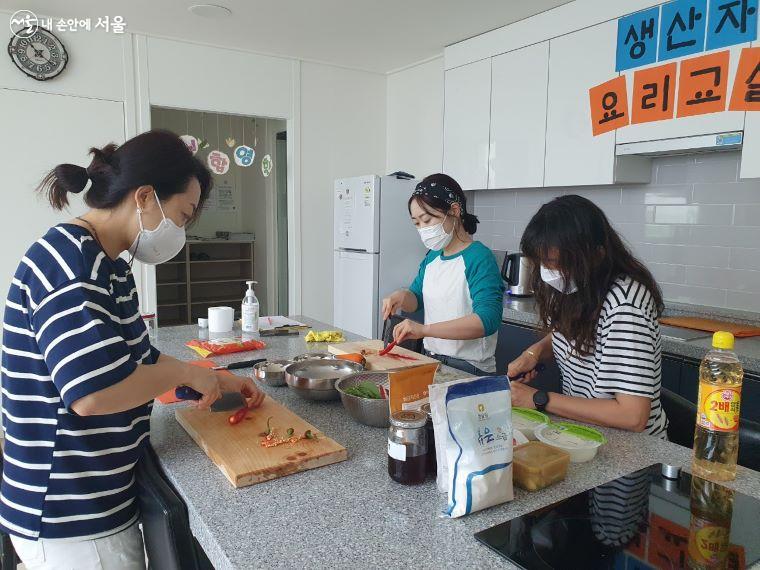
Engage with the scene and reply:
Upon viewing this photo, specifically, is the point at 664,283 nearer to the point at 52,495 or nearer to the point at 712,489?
the point at 712,489

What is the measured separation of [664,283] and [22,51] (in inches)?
155

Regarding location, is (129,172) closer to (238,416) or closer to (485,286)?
(238,416)

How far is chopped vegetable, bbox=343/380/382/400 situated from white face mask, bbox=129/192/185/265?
0.52m

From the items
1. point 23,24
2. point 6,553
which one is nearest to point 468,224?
point 6,553

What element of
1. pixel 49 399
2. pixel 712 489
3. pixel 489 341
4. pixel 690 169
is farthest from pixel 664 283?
pixel 49 399

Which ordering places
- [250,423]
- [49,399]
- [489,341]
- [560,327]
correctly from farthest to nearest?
[489,341] → [560,327] → [250,423] → [49,399]

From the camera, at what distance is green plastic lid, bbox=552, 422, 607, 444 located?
3.88 feet

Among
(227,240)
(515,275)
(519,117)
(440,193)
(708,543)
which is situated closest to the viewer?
(708,543)

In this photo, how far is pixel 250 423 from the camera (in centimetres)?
125

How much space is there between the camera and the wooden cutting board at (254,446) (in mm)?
1035

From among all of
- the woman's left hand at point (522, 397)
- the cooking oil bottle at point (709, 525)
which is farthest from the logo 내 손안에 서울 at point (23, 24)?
the cooking oil bottle at point (709, 525)

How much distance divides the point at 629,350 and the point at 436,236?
39.3 inches

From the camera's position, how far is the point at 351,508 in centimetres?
94

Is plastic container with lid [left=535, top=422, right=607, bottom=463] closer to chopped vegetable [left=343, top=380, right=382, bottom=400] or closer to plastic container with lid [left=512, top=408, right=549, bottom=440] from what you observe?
plastic container with lid [left=512, top=408, right=549, bottom=440]
